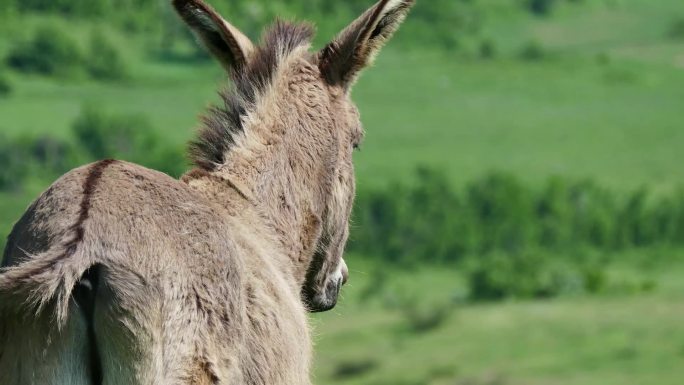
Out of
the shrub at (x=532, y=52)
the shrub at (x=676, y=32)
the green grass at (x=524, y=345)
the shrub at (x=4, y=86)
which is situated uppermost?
the green grass at (x=524, y=345)

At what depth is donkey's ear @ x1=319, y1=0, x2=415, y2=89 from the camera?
844 cm

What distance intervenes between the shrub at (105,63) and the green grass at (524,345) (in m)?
58.1

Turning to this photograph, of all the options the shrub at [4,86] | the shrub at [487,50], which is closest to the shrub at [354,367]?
the shrub at [4,86]

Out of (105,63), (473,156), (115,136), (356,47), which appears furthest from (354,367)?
(105,63)

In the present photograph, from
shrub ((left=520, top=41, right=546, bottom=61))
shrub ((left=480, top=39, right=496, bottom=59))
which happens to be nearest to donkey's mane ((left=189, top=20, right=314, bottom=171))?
shrub ((left=520, top=41, right=546, bottom=61))

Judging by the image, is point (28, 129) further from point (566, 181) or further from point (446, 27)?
point (446, 27)

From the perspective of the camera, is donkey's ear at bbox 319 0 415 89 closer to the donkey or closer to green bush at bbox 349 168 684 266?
the donkey

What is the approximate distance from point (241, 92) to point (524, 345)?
58288 millimetres

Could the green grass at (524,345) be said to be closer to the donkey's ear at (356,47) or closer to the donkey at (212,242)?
the donkey's ear at (356,47)

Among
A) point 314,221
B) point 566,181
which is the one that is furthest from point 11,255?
point 566,181

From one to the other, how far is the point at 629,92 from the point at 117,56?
4999cm

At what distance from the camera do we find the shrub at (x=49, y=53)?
122750 mm

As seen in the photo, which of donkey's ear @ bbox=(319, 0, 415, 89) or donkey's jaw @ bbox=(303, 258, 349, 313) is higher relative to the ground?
donkey's ear @ bbox=(319, 0, 415, 89)

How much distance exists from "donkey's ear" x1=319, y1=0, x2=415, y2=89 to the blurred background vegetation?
43.1 meters
